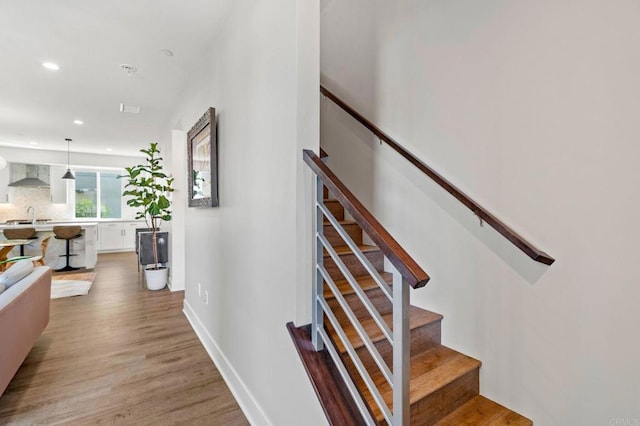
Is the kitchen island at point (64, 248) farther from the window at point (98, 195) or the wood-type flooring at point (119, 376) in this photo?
the wood-type flooring at point (119, 376)

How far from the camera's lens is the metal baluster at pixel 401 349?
90 centimetres

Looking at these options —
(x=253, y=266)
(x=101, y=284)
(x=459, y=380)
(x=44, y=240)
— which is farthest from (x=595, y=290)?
(x=44, y=240)

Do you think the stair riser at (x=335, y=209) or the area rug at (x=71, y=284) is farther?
the area rug at (x=71, y=284)

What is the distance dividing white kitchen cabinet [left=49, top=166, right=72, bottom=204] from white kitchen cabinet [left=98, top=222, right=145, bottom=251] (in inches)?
43.2

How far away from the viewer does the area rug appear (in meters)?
4.48

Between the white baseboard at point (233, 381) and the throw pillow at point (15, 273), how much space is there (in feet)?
4.76

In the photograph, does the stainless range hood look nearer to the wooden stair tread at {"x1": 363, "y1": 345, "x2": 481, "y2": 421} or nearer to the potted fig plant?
the potted fig plant

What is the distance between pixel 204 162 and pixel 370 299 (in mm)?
1918

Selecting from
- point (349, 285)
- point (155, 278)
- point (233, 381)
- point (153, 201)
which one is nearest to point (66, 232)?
point (155, 278)

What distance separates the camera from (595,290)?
1305mm

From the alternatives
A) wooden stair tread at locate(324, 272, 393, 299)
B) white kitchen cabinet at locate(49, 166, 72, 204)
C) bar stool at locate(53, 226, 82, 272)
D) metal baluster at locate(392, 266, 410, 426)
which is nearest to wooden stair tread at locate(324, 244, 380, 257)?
wooden stair tread at locate(324, 272, 393, 299)

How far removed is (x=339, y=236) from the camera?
7.87 ft

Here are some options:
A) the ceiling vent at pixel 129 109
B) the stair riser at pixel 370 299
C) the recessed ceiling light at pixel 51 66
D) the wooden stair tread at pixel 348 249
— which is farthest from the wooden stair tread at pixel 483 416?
the ceiling vent at pixel 129 109

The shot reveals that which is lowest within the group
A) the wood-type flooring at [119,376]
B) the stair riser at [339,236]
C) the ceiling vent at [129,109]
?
the wood-type flooring at [119,376]
